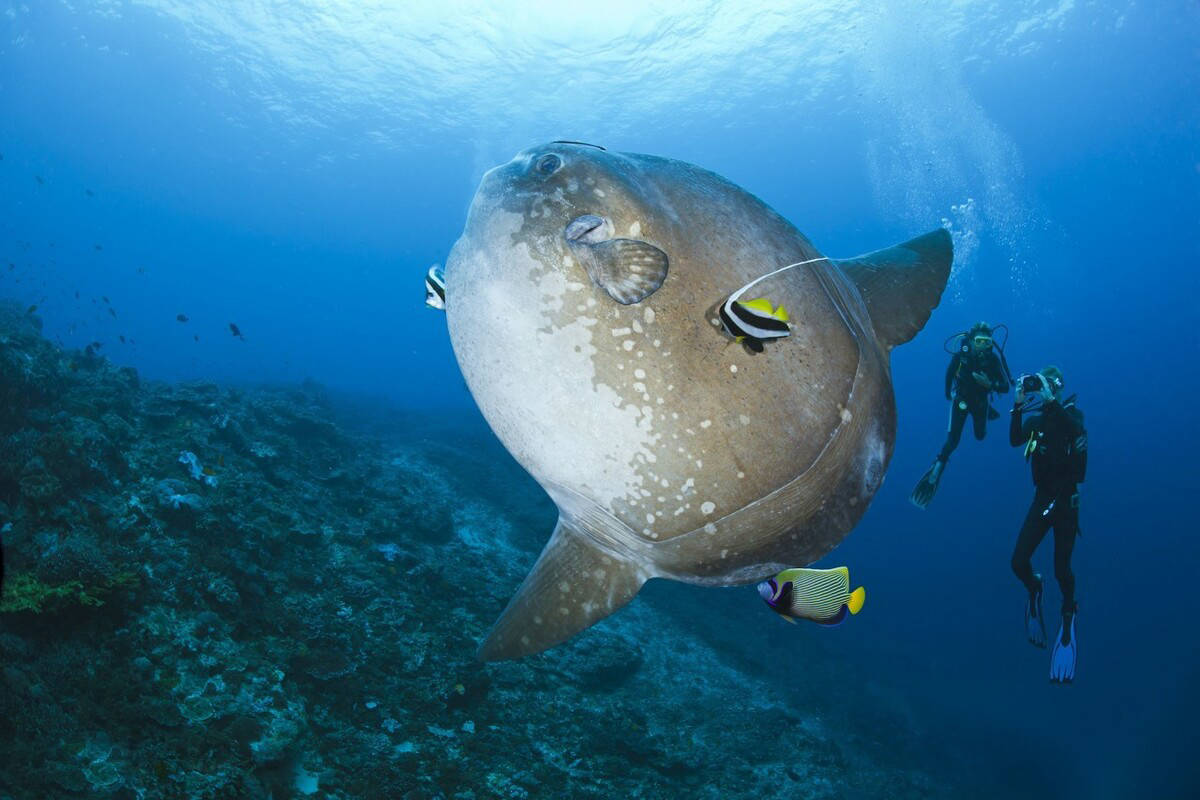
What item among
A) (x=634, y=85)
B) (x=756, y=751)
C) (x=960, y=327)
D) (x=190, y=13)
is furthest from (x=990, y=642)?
(x=960, y=327)

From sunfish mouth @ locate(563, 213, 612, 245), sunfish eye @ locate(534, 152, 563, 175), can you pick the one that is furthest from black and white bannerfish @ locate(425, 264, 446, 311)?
sunfish mouth @ locate(563, 213, 612, 245)

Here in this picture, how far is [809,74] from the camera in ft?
116

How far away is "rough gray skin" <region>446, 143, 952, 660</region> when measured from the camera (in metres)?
1.53

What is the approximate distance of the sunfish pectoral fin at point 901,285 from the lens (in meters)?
2.21

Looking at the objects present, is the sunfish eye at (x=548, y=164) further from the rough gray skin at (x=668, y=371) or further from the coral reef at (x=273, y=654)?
the coral reef at (x=273, y=654)

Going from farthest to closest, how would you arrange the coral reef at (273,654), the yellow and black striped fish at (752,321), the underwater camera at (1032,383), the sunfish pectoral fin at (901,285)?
the underwater camera at (1032,383) < the coral reef at (273,654) < the sunfish pectoral fin at (901,285) < the yellow and black striped fish at (752,321)

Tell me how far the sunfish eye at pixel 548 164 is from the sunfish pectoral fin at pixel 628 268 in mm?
373

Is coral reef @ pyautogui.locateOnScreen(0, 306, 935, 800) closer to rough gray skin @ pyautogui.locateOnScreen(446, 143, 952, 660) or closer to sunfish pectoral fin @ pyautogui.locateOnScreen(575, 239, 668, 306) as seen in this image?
rough gray skin @ pyautogui.locateOnScreen(446, 143, 952, 660)

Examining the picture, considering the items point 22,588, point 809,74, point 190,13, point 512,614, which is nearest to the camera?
point 512,614

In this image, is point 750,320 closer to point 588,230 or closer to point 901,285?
point 588,230

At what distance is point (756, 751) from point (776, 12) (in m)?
33.8

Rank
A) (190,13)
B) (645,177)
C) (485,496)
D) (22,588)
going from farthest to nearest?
(190,13)
(485,496)
(22,588)
(645,177)

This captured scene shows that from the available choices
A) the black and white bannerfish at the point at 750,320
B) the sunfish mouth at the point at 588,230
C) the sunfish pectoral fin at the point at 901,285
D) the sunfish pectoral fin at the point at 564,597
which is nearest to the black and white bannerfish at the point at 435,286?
the sunfish mouth at the point at 588,230

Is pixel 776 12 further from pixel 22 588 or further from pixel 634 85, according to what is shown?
pixel 22 588
